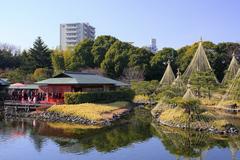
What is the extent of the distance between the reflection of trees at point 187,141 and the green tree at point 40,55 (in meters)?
38.7

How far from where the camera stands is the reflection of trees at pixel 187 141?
18859 millimetres

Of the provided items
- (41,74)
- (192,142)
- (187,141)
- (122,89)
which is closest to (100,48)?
(41,74)

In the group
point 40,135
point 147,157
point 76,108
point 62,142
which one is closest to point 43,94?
point 76,108

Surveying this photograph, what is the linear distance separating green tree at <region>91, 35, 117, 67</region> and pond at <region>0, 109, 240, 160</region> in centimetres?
3349

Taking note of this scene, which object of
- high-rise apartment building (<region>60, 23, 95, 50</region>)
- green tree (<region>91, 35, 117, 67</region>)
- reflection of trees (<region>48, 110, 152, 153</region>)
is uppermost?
high-rise apartment building (<region>60, 23, 95, 50</region>)

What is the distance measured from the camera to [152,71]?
188 ft

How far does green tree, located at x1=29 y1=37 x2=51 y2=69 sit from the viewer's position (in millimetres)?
59362

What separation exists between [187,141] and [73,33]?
114 metres

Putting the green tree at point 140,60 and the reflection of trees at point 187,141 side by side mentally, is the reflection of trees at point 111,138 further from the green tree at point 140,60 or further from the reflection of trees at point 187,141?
the green tree at point 140,60

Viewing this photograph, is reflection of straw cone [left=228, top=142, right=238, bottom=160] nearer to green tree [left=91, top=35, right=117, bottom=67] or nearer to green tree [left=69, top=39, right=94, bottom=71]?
green tree [left=91, top=35, right=117, bottom=67]

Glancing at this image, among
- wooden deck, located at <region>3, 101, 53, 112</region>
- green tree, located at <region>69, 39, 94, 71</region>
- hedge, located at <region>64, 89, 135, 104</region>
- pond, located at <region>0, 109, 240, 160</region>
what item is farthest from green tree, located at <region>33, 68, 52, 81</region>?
pond, located at <region>0, 109, 240, 160</region>

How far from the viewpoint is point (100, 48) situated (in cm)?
6016

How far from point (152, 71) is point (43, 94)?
2508 centimetres

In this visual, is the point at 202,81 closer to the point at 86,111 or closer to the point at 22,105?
the point at 86,111
